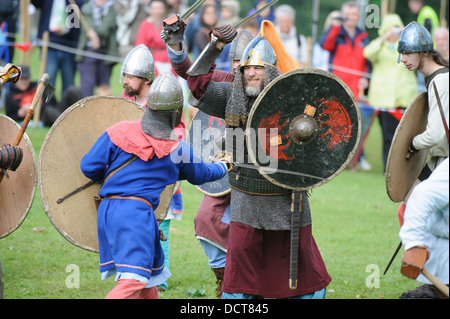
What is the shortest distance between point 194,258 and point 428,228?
333cm

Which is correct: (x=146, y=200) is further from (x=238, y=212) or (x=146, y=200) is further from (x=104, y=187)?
(x=238, y=212)

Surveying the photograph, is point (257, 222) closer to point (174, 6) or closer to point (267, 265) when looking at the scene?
point (267, 265)

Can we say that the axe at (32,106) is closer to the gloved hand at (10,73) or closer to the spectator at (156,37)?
the gloved hand at (10,73)

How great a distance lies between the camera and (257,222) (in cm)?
467

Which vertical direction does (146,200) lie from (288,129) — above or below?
below

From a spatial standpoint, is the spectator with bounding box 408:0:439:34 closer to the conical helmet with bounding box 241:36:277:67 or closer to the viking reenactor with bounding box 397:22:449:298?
the viking reenactor with bounding box 397:22:449:298

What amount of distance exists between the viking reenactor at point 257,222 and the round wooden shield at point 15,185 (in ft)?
3.89

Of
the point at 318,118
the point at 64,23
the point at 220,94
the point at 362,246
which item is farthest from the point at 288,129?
the point at 64,23

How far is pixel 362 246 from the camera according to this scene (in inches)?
290

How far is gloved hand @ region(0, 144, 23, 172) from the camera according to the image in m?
4.52

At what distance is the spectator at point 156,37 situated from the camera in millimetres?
11320

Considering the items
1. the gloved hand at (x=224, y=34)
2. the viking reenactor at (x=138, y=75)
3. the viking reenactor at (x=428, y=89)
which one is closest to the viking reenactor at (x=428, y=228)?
the viking reenactor at (x=428, y=89)

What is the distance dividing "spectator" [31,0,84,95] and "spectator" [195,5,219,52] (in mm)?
2088
